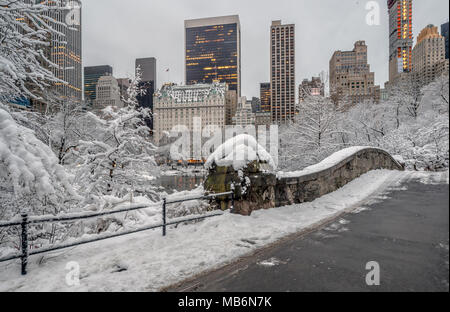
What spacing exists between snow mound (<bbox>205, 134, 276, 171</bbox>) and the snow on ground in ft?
4.72

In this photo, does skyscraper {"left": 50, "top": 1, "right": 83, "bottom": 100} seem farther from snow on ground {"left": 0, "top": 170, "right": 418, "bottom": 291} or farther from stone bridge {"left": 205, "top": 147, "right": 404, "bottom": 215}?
stone bridge {"left": 205, "top": 147, "right": 404, "bottom": 215}

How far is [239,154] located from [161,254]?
3.49 m

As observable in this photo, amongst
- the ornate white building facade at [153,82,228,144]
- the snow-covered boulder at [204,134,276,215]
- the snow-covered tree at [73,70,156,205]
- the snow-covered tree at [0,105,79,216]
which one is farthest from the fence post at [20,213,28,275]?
the ornate white building facade at [153,82,228,144]

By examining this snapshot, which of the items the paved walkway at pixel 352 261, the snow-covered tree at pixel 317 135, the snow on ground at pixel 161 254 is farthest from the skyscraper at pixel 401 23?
the snow-covered tree at pixel 317 135

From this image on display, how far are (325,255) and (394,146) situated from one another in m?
17.7

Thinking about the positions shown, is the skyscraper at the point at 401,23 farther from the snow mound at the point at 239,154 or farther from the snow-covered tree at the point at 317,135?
the snow-covered tree at the point at 317,135

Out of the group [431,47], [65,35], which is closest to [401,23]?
[431,47]

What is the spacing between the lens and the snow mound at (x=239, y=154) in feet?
22.0

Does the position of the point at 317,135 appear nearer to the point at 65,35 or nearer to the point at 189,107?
the point at 65,35

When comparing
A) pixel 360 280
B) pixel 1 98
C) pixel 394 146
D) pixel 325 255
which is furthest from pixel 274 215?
pixel 394 146

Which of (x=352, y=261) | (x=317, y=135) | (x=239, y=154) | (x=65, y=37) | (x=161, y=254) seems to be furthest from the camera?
(x=317, y=135)

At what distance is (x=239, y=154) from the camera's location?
6801mm

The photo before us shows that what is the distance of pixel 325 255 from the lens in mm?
3865
